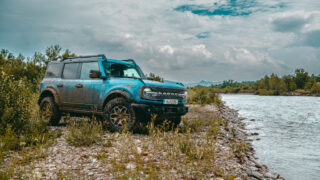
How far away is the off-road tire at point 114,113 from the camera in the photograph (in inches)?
253

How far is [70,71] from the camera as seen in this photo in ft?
26.4

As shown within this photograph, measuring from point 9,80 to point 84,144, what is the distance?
8.62 feet

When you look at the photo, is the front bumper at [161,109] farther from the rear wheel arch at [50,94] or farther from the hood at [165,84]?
the rear wheel arch at [50,94]

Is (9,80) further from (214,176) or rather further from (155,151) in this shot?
(214,176)

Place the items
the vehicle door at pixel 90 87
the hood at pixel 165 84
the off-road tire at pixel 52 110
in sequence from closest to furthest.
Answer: the hood at pixel 165 84 < the vehicle door at pixel 90 87 < the off-road tire at pixel 52 110

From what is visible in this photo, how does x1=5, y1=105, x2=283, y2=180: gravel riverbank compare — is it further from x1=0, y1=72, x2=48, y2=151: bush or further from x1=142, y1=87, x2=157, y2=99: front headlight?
x1=142, y1=87, x2=157, y2=99: front headlight

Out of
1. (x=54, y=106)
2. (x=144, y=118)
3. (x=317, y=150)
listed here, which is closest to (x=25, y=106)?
(x=54, y=106)

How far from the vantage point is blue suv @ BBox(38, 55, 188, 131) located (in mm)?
6484

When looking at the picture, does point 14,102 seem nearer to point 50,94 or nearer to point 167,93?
point 50,94

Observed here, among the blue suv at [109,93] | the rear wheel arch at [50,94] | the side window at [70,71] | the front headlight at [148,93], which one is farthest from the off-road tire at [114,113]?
the rear wheel arch at [50,94]

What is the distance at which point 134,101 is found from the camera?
21.2 feet

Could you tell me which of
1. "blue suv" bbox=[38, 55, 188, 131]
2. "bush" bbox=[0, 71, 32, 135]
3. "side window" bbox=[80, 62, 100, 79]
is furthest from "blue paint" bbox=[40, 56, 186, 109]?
"bush" bbox=[0, 71, 32, 135]

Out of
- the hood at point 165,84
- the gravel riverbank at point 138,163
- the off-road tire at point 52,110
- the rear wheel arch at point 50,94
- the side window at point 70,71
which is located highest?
the side window at point 70,71

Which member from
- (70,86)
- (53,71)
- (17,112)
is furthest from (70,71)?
(17,112)
